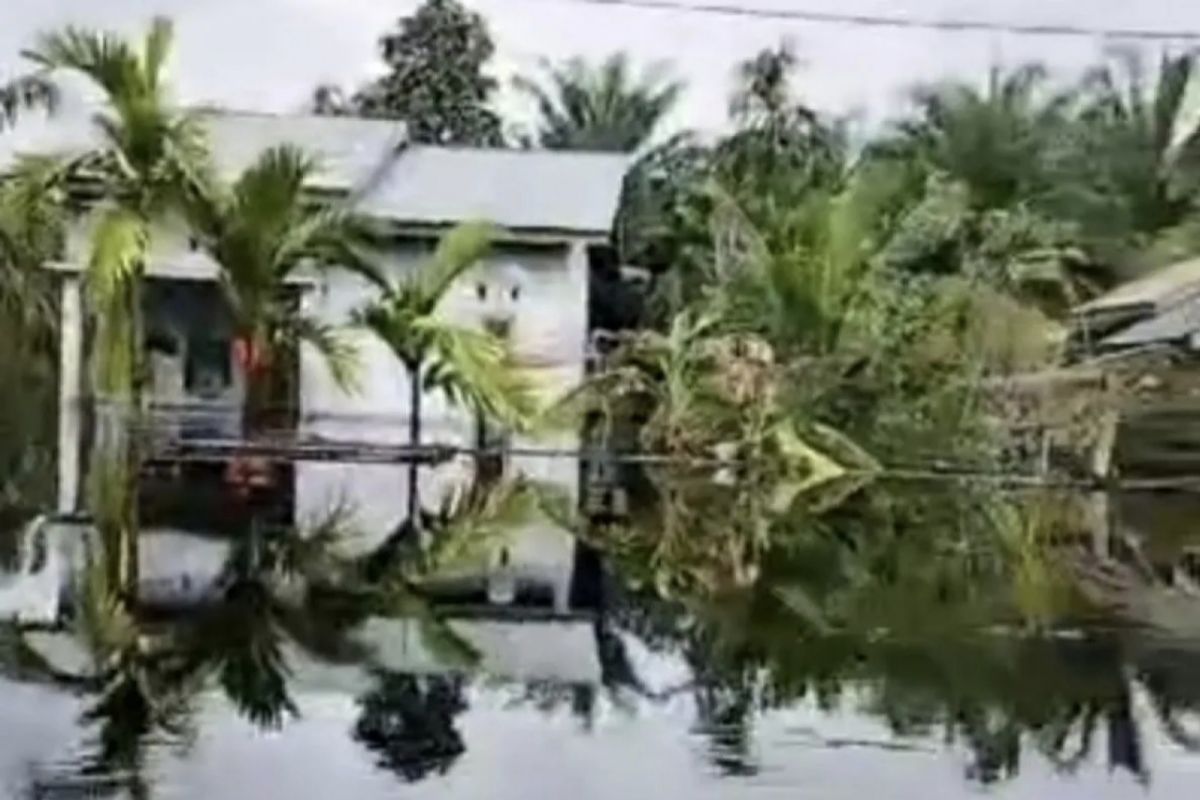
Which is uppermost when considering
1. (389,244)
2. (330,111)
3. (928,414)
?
(330,111)

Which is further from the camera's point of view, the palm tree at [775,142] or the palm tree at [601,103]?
the palm tree at [601,103]

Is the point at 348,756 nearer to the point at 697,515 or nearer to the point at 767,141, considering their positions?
the point at 697,515

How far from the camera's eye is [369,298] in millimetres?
10039

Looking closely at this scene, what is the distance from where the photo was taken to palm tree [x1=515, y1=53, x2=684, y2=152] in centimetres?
1042

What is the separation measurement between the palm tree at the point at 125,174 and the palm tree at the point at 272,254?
23 cm

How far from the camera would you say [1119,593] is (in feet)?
24.2

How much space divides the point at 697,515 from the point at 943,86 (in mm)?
2592

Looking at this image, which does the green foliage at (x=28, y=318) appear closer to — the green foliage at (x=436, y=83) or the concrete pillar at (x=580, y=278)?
the green foliage at (x=436, y=83)

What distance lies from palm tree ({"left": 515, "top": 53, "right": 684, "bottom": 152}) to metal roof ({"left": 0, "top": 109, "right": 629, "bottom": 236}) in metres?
0.09

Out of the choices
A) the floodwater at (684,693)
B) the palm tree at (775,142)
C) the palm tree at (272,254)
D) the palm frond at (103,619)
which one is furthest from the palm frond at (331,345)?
the palm frond at (103,619)

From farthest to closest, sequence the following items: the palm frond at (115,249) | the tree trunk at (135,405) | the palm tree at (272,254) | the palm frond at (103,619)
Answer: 1. the palm tree at (272,254)
2. the tree trunk at (135,405)
3. the palm frond at (115,249)
4. the palm frond at (103,619)

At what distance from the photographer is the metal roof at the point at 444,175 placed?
33.0ft

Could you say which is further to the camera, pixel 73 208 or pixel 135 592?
pixel 73 208

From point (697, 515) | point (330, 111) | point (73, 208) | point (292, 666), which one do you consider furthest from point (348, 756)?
point (330, 111)
